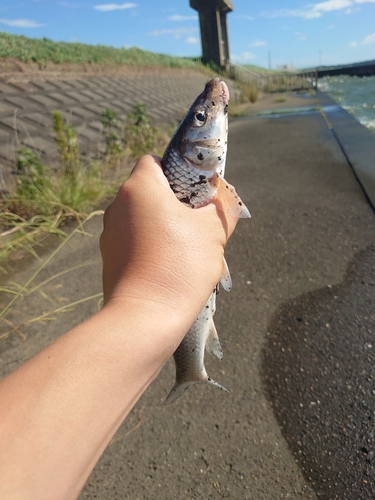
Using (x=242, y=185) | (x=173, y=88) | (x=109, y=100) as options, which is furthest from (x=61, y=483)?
(x=173, y=88)

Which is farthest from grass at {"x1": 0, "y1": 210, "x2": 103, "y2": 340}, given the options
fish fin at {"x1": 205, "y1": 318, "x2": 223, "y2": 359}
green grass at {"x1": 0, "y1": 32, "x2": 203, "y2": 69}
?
green grass at {"x1": 0, "y1": 32, "x2": 203, "y2": 69}

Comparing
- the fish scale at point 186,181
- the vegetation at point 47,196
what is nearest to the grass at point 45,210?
the vegetation at point 47,196

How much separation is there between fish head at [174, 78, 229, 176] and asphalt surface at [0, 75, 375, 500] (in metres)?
2.07

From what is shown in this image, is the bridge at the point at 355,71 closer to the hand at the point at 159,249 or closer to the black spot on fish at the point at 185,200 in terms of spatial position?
the black spot on fish at the point at 185,200

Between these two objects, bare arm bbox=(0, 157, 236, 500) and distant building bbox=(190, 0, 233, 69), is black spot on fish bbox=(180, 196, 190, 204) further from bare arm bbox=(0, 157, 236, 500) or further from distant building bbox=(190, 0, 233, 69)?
distant building bbox=(190, 0, 233, 69)

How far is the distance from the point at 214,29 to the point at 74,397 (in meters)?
37.2

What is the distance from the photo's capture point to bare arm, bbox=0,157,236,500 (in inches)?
46.3

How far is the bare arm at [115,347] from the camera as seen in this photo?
1.18 metres

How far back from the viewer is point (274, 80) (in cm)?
3303

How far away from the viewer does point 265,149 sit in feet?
36.5

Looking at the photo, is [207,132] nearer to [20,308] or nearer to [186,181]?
[186,181]

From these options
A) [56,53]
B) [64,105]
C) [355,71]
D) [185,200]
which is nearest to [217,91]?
[185,200]

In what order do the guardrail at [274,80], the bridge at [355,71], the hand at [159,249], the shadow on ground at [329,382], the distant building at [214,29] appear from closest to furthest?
the hand at [159,249], the shadow on ground at [329,382], the guardrail at [274,80], the distant building at [214,29], the bridge at [355,71]

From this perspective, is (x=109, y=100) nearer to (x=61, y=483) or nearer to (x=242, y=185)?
(x=242, y=185)
